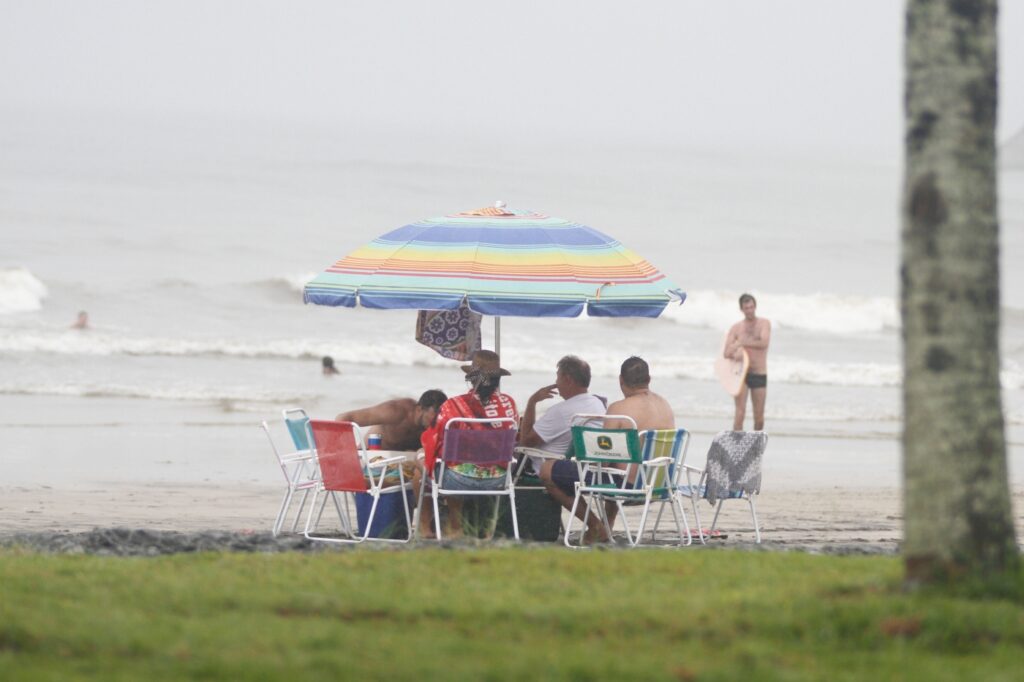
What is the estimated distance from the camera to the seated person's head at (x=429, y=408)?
9.33m

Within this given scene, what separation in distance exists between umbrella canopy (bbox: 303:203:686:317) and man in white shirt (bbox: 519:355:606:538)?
1.92 ft

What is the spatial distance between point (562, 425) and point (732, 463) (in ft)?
3.59

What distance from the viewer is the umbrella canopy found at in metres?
8.74

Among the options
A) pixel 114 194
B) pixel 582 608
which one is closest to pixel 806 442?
pixel 582 608

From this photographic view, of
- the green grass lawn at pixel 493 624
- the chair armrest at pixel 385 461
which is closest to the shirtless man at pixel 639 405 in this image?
the chair armrest at pixel 385 461

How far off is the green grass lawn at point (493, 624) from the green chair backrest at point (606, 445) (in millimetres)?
2137

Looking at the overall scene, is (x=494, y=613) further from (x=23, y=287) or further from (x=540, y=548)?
(x=23, y=287)

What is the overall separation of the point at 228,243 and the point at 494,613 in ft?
154

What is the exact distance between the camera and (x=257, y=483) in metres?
13.6

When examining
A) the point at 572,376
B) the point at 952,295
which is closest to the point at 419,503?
the point at 572,376

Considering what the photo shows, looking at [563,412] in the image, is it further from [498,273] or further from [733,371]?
[733,371]

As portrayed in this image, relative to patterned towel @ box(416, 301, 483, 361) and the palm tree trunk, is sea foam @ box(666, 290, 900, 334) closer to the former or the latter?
patterned towel @ box(416, 301, 483, 361)

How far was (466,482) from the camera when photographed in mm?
9031

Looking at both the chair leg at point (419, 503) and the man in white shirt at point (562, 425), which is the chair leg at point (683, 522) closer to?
the man in white shirt at point (562, 425)
